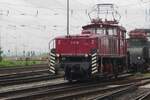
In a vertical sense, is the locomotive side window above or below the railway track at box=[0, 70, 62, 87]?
above

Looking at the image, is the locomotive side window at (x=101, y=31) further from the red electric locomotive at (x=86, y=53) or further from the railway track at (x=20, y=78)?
the railway track at (x=20, y=78)

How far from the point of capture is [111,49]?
2445cm

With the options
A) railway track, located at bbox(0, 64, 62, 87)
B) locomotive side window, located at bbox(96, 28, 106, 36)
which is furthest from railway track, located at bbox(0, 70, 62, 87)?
locomotive side window, located at bbox(96, 28, 106, 36)

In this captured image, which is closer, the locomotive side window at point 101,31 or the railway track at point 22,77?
the railway track at point 22,77

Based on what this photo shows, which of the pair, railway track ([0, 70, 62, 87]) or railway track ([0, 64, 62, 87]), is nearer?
railway track ([0, 70, 62, 87])

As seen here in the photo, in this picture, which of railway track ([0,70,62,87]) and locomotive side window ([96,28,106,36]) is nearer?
railway track ([0,70,62,87])

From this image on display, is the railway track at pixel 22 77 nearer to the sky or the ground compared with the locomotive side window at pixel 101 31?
nearer to the ground

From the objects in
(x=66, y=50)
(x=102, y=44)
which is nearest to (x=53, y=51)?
(x=66, y=50)

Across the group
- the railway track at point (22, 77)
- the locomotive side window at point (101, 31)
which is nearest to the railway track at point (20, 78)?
the railway track at point (22, 77)

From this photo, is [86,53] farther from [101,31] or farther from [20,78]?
[20,78]

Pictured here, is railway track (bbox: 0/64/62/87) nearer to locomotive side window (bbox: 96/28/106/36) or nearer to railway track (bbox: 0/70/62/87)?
railway track (bbox: 0/70/62/87)

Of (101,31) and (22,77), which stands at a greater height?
(101,31)

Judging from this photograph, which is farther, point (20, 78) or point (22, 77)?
point (22, 77)

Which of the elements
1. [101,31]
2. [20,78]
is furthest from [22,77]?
[101,31]
